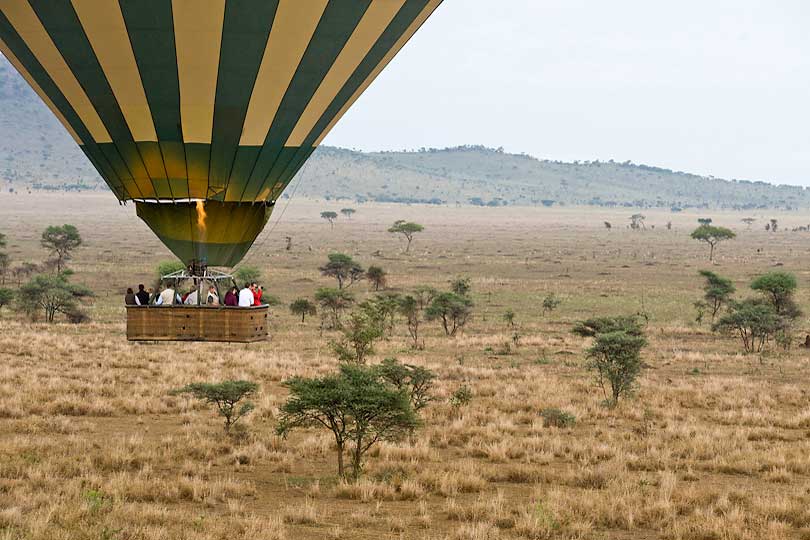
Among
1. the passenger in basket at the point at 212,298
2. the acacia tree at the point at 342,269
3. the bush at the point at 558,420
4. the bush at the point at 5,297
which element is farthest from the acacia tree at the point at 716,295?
the passenger in basket at the point at 212,298

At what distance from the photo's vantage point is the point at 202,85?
12297 millimetres

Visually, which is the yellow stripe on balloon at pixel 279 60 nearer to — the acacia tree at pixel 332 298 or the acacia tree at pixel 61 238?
the acacia tree at pixel 332 298

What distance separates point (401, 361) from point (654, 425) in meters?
8.71

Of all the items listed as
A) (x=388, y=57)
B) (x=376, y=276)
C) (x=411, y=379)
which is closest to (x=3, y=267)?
(x=376, y=276)

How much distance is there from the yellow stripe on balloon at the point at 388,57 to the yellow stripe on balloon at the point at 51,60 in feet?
9.81

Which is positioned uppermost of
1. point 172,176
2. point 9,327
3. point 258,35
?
point 258,35

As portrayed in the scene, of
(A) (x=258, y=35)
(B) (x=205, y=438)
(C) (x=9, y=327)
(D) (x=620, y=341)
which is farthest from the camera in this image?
(C) (x=9, y=327)

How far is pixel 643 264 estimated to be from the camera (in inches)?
2844

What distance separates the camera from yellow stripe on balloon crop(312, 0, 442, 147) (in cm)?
1318

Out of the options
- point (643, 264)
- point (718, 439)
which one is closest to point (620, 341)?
point (718, 439)

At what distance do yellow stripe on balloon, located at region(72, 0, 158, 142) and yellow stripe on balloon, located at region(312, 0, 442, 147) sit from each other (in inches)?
101

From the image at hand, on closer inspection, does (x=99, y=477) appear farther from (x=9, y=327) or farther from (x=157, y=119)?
(x=9, y=327)

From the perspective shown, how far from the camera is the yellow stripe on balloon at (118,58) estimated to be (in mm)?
11484

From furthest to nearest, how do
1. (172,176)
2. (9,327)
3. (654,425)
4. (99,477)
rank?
(9,327)
(654,425)
(99,477)
(172,176)
